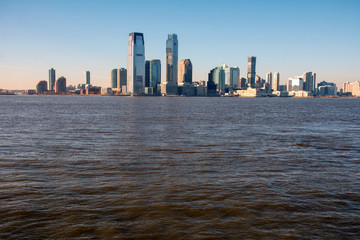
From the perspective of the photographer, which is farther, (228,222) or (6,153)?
(6,153)

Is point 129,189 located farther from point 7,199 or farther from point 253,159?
point 253,159

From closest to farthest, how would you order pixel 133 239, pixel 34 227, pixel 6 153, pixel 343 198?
pixel 133 239 → pixel 34 227 → pixel 343 198 → pixel 6 153

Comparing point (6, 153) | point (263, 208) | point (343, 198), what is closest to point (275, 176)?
point (343, 198)

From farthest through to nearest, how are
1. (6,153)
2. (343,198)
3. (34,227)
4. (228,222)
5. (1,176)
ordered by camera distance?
(6,153) → (1,176) → (343,198) → (228,222) → (34,227)

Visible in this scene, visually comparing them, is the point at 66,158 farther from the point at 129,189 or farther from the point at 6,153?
the point at 129,189

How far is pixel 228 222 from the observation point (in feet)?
36.0

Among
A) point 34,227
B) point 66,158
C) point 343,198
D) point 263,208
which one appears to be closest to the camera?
point 34,227

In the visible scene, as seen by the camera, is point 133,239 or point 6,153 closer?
point 133,239

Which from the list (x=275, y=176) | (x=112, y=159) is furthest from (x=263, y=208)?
(x=112, y=159)

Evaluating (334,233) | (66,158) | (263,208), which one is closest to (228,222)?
(263,208)

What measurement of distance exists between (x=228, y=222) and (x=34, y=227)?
6.22m

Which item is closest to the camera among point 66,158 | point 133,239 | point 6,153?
point 133,239

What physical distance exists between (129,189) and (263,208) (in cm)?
567

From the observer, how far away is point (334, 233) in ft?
33.3
